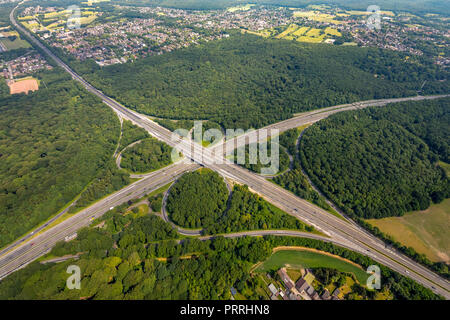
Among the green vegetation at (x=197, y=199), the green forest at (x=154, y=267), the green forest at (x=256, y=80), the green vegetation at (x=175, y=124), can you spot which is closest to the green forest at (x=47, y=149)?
the green forest at (x=154, y=267)

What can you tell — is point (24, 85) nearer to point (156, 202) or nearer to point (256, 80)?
point (156, 202)

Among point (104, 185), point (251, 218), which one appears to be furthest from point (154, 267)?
point (104, 185)

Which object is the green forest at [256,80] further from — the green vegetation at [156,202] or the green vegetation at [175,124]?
the green vegetation at [156,202]

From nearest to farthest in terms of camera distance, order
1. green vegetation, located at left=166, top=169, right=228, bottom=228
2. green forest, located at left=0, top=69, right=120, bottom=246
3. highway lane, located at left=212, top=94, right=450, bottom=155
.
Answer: green vegetation, located at left=166, top=169, right=228, bottom=228, green forest, located at left=0, top=69, right=120, bottom=246, highway lane, located at left=212, top=94, right=450, bottom=155

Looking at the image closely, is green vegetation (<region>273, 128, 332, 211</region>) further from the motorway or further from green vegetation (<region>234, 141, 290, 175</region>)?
green vegetation (<region>234, 141, 290, 175</region>)

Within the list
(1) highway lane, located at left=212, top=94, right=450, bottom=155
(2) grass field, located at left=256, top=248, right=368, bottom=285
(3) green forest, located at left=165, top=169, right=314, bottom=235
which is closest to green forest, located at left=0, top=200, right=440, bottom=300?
(2) grass field, located at left=256, top=248, right=368, bottom=285

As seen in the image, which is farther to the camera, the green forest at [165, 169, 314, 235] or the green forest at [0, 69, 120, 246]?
the green forest at [0, 69, 120, 246]
